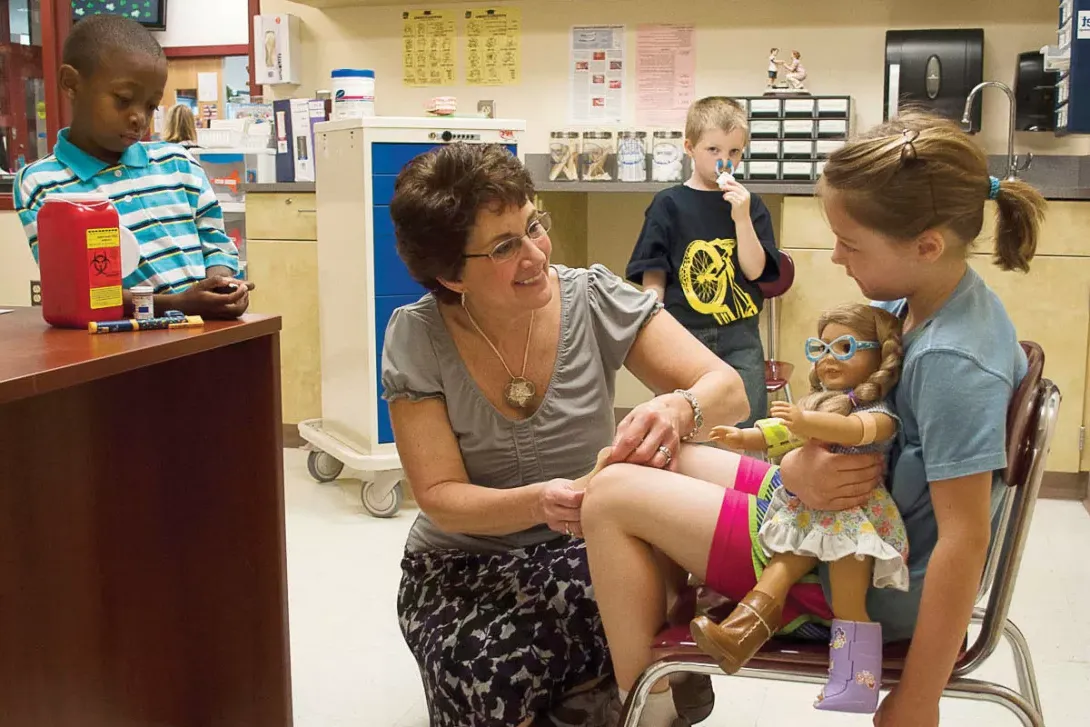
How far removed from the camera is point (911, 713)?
1.22m

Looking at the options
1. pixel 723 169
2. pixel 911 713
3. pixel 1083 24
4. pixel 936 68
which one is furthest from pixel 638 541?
pixel 936 68

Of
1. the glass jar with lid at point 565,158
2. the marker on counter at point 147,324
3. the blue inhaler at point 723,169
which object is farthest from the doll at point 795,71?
the marker on counter at point 147,324

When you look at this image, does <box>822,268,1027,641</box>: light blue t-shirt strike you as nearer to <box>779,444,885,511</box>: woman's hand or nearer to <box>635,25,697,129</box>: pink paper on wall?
<box>779,444,885,511</box>: woman's hand

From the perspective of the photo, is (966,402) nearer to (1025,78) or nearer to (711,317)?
(711,317)

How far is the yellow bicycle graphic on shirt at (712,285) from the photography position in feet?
9.83

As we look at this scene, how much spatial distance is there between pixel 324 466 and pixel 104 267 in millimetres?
2328

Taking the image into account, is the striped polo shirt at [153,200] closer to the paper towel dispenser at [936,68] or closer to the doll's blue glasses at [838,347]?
the doll's blue glasses at [838,347]

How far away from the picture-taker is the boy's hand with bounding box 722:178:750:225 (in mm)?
2998

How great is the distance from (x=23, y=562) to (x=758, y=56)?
3348 millimetres

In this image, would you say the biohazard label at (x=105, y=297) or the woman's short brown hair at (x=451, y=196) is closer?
the biohazard label at (x=105, y=297)

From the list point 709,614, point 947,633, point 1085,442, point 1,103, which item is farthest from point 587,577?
point 1,103

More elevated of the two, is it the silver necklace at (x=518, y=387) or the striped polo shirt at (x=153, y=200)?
the striped polo shirt at (x=153, y=200)

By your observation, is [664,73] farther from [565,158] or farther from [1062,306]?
[1062,306]

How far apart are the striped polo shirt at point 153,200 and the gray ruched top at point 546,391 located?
51cm
